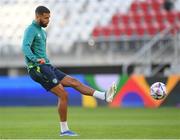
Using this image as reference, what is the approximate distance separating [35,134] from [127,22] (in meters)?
16.2

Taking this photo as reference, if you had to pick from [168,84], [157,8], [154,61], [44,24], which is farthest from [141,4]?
Answer: [44,24]

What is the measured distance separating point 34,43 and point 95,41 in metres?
15.7

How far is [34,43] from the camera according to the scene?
1051 cm

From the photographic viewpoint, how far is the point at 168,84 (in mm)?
22062

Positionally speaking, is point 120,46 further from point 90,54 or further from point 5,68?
point 5,68

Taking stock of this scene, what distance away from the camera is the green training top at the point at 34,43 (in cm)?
1034

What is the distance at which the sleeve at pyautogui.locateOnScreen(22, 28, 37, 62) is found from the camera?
1029 centimetres

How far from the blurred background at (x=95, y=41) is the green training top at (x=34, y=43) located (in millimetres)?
12250

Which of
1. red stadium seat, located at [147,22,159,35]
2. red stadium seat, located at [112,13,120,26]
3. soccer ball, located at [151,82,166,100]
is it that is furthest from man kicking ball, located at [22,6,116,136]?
red stadium seat, located at [112,13,120,26]

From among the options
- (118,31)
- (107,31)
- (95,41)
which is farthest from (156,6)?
(95,41)

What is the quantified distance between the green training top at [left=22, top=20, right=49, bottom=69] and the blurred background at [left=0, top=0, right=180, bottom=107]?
1225cm

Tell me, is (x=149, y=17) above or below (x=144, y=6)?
below

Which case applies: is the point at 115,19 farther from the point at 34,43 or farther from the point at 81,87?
the point at 34,43

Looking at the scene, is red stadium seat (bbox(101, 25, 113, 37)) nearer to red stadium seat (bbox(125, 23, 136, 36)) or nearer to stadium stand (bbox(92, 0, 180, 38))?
stadium stand (bbox(92, 0, 180, 38))
